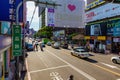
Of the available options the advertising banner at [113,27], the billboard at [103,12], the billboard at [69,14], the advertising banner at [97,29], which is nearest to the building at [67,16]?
the billboard at [69,14]

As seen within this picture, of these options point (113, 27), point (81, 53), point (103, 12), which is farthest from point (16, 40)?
point (103, 12)

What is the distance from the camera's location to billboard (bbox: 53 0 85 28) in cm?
13000

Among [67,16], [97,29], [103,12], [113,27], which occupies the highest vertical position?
[67,16]

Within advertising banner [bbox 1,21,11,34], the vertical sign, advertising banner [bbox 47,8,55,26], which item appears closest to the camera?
the vertical sign

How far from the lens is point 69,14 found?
447 feet

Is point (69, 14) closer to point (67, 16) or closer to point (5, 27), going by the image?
point (67, 16)

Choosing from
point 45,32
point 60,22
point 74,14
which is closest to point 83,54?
point 45,32

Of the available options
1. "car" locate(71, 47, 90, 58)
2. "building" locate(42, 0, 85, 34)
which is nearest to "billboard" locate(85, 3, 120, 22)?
"car" locate(71, 47, 90, 58)

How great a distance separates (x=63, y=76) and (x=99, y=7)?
38711mm

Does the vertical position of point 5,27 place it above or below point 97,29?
below

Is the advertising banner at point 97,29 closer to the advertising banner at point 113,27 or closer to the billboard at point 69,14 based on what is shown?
the advertising banner at point 113,27

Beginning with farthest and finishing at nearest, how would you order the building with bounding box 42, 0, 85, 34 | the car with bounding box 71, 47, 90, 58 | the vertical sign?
the building with bounding box 42, 0, 85, 34
the car with bounding box 71, 47, 90, 58
the vertical sign

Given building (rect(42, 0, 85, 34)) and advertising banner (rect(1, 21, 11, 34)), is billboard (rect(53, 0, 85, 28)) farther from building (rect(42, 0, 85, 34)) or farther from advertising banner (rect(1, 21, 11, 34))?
advertising banner (rect(1, 21, 11, 34))

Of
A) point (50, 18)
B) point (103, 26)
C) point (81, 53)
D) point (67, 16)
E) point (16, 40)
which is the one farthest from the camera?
point (67, 16)
